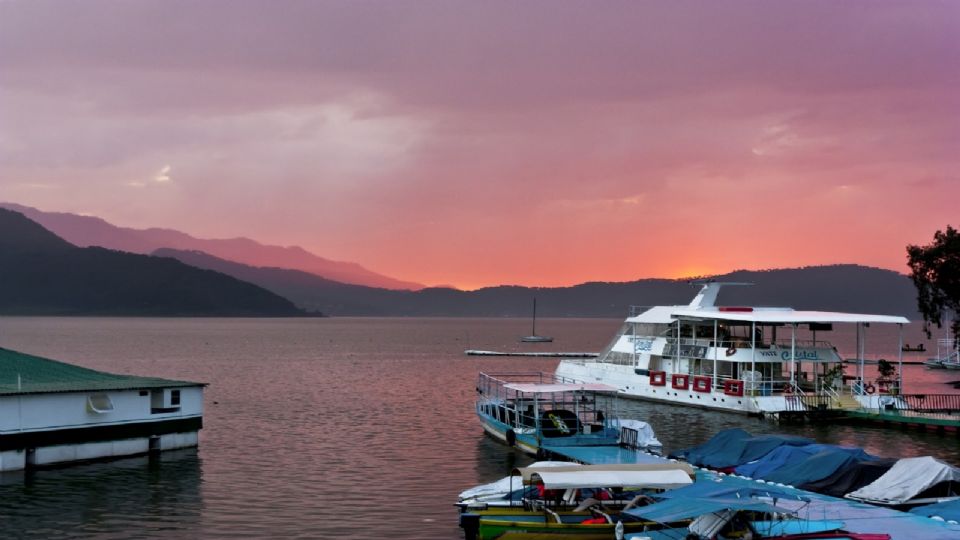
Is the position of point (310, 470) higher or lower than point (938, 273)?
lower

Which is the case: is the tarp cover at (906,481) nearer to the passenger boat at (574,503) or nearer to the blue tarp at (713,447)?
the passenger boat at (574,503)

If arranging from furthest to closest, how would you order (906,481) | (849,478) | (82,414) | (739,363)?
(739,363), (82,414), (849,478), (906,481)

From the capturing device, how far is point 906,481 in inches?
1237

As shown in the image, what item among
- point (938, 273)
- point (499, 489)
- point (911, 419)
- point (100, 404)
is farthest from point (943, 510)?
point (938, 273)

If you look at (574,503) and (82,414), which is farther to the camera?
(82,414)

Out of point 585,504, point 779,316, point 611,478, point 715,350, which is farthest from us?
point 715,350

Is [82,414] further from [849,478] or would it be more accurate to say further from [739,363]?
[739,363]

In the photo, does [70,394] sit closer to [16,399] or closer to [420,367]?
[16,399]

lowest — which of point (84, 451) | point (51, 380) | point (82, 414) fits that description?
point (84, 451)

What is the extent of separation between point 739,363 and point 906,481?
34.2m

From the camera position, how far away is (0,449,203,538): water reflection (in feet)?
108

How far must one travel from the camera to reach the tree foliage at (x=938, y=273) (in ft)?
315

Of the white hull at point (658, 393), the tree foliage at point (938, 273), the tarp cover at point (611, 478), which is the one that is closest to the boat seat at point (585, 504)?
the tarp cover at point (611, 478)

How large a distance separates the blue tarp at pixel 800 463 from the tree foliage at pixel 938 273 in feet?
217
